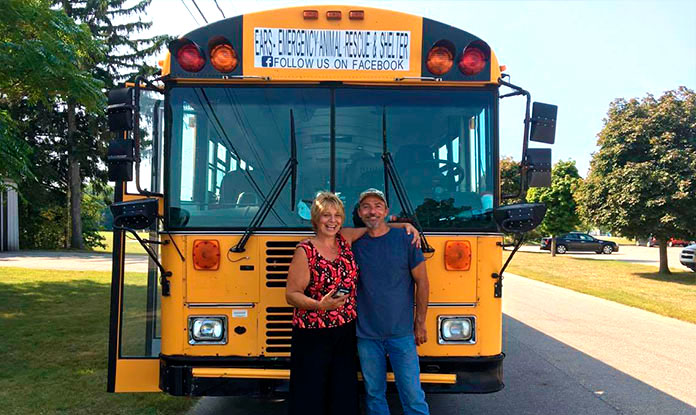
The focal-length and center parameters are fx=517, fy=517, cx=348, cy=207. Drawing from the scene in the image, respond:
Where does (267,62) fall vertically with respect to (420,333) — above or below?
above

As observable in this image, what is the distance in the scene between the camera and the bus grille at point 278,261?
3340 mm

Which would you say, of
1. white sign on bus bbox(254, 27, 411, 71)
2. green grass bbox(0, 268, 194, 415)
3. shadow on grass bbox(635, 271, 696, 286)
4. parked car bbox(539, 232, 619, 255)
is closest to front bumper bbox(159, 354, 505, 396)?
green grass bbox(0, 268, 194, 415)

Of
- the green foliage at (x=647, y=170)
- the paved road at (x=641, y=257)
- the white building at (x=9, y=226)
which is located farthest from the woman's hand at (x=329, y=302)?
the white building at (x=9, y=226)

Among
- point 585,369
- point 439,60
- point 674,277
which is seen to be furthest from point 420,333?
point 674,277

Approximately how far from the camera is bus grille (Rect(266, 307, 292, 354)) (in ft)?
11.1

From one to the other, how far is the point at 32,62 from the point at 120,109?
4081mm

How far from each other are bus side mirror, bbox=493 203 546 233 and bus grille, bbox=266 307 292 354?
150 cm

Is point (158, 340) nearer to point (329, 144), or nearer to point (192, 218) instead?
point (192, 218)

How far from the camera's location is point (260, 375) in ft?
10.8

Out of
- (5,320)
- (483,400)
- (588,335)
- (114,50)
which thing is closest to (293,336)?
(483,400)

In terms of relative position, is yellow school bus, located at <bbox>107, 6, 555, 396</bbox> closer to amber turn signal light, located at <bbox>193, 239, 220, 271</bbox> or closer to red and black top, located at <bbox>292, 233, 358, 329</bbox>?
amber turn signal light, located at <bbox>193, 239, 220, 271</bbox>

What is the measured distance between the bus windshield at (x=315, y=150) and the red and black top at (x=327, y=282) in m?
0.46

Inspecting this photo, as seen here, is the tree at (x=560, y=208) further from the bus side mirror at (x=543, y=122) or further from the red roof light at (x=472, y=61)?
the red roof light at (x=472, y=61)

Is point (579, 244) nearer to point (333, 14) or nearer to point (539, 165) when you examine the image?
point (539, 165)
